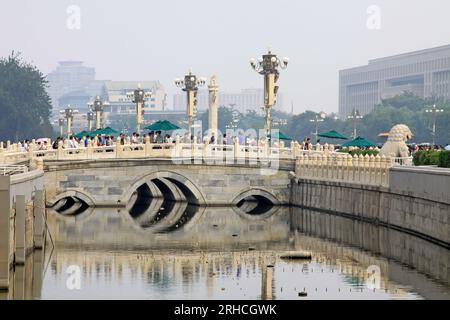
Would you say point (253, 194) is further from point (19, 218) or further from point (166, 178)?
point (19, 218)

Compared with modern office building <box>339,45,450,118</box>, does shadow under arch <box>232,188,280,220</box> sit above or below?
below

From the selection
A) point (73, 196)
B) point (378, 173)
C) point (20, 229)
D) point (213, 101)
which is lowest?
point (73, 196)

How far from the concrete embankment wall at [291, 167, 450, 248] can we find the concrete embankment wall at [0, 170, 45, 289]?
466 inches

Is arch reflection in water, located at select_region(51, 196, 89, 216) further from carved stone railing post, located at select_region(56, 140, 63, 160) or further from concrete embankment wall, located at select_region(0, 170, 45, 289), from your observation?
concrete embankment wall, located at select_region(0, 170, 45, 289)

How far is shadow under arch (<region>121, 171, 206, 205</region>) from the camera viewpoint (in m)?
59.6

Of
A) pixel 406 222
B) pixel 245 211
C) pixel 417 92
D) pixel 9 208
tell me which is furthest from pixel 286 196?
pixel 417 92

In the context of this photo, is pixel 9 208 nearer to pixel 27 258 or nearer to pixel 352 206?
pixel 27 258

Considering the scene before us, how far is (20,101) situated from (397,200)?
3292 inches

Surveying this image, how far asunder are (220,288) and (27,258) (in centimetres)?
729

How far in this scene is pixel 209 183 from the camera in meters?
60.7

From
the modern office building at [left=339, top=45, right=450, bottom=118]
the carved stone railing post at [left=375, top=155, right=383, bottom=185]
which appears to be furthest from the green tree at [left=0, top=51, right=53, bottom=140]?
the carved stone railing post at [left=375, top=155, right=383, bottom=185]

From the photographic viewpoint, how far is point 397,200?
1829 inches

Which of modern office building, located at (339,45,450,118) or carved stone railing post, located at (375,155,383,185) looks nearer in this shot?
carved stone railing post, located at (375,155,383,185)

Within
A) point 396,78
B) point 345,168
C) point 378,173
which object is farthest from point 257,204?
point 396,78
